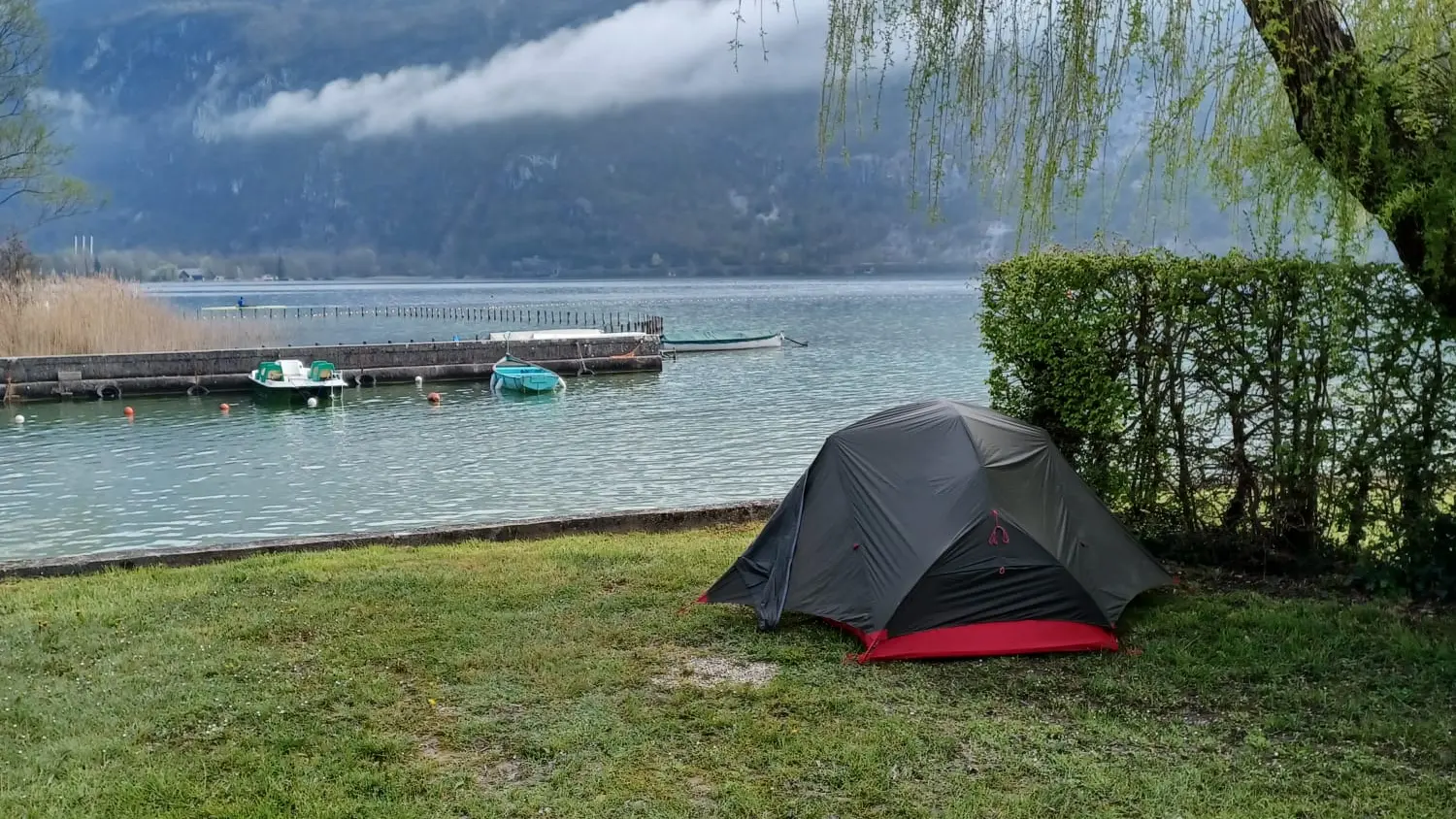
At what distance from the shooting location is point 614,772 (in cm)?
477

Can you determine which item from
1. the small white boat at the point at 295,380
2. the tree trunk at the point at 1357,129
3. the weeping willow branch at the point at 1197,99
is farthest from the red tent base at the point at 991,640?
the small white boat at the point at 295,380

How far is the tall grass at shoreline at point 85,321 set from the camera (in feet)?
122

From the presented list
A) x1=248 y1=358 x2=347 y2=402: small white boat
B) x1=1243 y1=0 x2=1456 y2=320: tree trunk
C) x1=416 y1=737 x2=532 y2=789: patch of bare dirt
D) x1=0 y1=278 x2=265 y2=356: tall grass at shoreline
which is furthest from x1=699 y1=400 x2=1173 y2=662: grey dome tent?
x1=0 y1=278 x2=265 y2=356: tall grass at shoreline

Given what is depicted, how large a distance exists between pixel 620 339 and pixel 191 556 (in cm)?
3605

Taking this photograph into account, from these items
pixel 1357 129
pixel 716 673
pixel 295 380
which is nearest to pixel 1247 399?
pixel 1357 129

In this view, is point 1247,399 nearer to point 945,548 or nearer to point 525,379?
point 945,548

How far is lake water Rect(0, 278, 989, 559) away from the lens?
16.9m

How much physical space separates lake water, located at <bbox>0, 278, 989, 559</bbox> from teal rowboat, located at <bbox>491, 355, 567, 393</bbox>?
0.74 m

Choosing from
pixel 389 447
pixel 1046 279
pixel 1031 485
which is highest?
pixel 1046 279

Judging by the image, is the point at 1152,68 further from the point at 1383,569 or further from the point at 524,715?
the point at 524,715

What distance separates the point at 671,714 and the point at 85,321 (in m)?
40.4

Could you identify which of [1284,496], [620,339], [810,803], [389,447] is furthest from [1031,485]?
[620,339]

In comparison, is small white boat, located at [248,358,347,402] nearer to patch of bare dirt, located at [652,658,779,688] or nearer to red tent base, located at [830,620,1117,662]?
patch of bare dirt, located at [652,658,779,688]

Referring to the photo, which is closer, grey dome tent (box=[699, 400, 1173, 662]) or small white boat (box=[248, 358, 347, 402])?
grey dome tent (box=[699, 400, 1173, 662])
